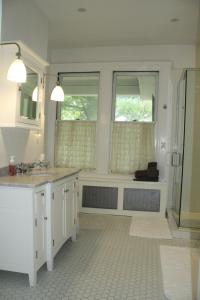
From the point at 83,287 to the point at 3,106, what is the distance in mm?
1815

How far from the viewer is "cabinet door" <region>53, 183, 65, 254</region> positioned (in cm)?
255

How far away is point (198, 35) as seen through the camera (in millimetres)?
3902

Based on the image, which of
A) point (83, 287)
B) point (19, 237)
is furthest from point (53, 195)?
point (83, 287)

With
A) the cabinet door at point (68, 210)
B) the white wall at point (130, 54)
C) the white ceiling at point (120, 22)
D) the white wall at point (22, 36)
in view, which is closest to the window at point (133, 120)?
the white wall at point (130, 54)

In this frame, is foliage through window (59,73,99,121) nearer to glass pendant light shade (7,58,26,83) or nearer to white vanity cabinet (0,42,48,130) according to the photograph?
white vanity cabinet (0,42,48,130)

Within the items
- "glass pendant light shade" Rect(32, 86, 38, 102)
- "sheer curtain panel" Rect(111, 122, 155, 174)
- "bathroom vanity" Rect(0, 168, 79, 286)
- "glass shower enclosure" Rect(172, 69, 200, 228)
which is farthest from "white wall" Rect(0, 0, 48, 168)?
"glass shower enclosure" Rect(172, 69, 200, 228)

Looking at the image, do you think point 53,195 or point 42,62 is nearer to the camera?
point 53,195

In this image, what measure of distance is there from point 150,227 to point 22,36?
116 inches

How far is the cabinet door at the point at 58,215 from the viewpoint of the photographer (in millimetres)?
2547

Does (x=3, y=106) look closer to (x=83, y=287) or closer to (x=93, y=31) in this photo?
(x=83, y=287)

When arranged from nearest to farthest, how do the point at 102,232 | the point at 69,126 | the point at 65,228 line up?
the point at 65,228 < the point at 102,232 < the point at 69,126

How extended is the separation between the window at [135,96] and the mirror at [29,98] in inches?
73.1

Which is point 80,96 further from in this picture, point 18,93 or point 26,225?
point 26,225

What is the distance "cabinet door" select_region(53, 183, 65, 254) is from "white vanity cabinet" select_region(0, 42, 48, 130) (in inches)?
30.1
